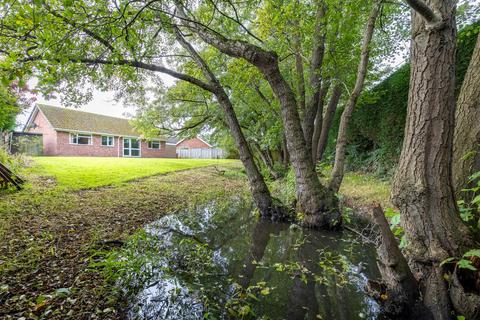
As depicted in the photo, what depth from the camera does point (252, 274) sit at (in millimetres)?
2969

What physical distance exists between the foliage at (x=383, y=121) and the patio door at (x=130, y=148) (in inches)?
817

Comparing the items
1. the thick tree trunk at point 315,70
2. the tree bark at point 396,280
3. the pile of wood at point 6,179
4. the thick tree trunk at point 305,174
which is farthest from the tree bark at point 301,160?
the pile of wood at point 6,179

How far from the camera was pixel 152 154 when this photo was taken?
25406mm

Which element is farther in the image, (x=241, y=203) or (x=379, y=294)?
(x=241, y=203)

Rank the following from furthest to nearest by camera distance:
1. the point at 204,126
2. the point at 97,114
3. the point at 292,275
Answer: the point at 97,114
the point at 204,126
the point at 292,275

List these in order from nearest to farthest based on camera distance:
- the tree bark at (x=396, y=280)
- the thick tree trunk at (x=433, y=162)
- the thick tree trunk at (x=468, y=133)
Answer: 1. the thick tree trunk at (x=433, y=162)
2. the tree bark at (x=396, y=280)
3. the thick tree trunk at (x=468, y=133)

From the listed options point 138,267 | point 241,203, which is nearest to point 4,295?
point 138,267

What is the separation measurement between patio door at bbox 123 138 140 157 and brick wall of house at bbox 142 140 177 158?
0.64 m

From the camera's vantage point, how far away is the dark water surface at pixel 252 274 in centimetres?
225

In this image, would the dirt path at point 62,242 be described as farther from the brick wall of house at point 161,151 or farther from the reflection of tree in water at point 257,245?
the brick wall of house at point 161,151

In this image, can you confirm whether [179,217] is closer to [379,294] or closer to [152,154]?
[379,294]

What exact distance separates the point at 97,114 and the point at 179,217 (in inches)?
905

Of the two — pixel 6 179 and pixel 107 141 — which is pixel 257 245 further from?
pixel 107 141

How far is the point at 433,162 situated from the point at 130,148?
2533cm
